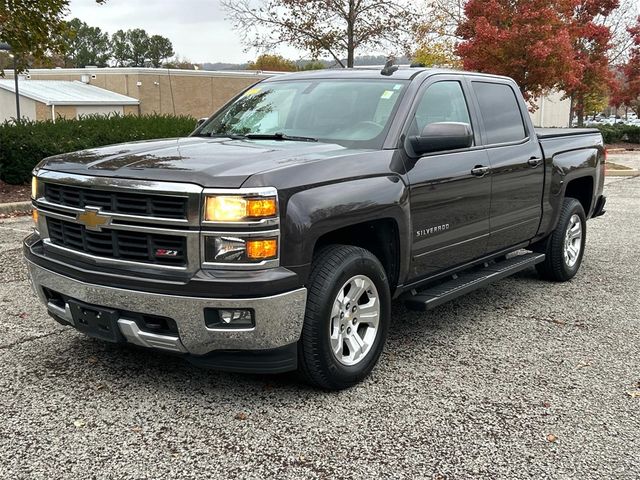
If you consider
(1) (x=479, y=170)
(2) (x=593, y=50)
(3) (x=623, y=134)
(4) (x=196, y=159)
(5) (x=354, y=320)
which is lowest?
(3) (x=623, y=134)

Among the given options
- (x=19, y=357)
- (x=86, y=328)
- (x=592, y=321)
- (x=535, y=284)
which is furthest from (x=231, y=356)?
(x=535, y=284)

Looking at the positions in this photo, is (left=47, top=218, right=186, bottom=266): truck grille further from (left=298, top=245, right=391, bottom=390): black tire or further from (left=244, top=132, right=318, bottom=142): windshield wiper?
(left=244, top=132, right=318, bottom=142): windshield wiper

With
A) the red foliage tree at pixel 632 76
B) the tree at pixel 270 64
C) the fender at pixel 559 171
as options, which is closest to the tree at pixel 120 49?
the tree at pixel 270 64

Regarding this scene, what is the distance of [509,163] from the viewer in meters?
5.52

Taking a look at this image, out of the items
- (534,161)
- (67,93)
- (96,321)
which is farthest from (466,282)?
(67,93)

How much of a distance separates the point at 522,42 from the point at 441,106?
1545 cm

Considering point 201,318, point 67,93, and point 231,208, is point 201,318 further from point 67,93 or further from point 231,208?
point 67,93

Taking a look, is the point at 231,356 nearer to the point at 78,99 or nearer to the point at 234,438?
the point at 234,438

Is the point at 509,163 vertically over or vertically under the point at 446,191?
over

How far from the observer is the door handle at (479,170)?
16.6ft

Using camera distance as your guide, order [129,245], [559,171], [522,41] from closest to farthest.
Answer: [129,245] < [559,171] < [522,41]

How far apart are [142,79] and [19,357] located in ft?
120

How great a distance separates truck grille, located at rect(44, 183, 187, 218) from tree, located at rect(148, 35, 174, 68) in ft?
330

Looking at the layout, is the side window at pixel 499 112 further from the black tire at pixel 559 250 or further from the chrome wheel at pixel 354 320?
the chrome wheel at pixel 354 320
